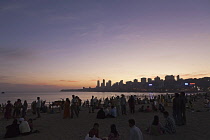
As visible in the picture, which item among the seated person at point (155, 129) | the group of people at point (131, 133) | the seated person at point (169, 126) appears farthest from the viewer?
the seated person at point (169, 126)

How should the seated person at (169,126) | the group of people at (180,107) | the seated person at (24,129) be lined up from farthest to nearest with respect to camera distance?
the group of people at (180,107) → the seated person at (24,129) → the seated person at (169,126)

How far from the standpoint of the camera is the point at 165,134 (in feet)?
28.1

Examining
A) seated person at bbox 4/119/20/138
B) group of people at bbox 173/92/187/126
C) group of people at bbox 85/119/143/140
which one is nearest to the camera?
group of people at bbox 85/119/143/140

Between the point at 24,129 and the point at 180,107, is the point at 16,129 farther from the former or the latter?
the point at 180,107

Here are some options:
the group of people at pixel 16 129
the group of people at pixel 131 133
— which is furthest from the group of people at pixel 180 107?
the group of people at pixel 16 129

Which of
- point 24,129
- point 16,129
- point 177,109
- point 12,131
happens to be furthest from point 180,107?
point 12,131

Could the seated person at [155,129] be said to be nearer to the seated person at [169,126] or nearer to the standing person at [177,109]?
the seated person at [169,126]

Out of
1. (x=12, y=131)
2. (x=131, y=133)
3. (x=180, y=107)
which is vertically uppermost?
(x=180, y=107)

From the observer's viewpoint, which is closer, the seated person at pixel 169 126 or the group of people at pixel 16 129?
the seated person at pixel 169 126

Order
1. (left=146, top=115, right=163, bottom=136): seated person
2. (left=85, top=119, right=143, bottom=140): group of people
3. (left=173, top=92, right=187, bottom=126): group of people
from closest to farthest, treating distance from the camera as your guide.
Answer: (left=85, top=119, right=143, bottom=140): group of people < (left=146, top=115, right=163, bottom=136): seated person < (left=173, top=92, right=187, bottom=126): group of people

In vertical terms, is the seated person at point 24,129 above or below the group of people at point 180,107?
below

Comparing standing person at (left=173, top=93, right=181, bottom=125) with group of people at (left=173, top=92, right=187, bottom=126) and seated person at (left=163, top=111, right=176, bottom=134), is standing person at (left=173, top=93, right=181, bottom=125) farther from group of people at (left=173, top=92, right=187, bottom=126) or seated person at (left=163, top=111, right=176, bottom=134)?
seated person at (left=163, top=111, right=176, bottom=134)

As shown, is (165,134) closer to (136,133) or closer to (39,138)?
(136,133)

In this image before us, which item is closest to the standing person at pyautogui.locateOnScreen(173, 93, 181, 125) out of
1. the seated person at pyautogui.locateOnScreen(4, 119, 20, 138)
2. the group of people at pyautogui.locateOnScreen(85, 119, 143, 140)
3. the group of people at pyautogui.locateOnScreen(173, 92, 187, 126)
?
the group of people at pyautogui.locateOnScreen(173, 92, 187, 126)
